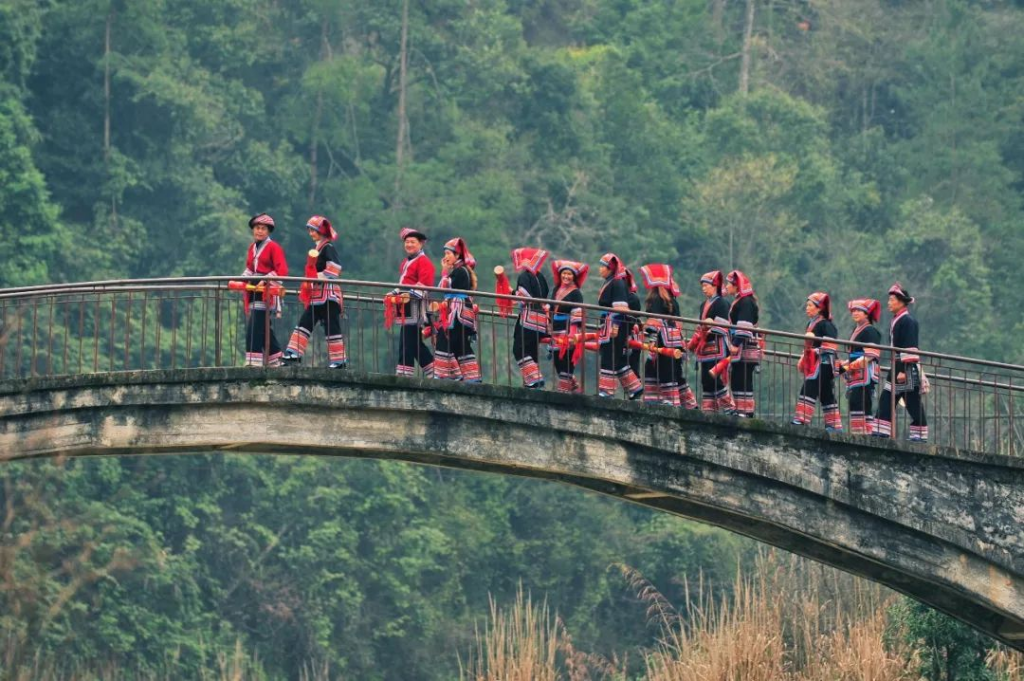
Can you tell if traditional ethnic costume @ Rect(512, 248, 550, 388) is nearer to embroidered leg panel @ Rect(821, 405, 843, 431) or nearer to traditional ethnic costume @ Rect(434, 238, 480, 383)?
traditional ethnic costume @ Rect(434, 238, 480, 383)

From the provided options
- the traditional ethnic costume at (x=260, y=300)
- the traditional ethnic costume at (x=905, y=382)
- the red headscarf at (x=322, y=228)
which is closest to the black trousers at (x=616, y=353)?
the traditional ethnic costume at (x=905, y=382)

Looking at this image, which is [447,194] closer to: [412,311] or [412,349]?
[412,349]

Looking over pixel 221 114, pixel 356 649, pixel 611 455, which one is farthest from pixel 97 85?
pixel 611 455

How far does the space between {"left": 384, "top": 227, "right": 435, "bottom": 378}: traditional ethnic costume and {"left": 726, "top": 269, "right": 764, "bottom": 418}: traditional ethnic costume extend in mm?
2539

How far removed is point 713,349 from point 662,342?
0.44 meters

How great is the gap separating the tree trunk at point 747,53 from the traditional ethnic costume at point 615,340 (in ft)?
105

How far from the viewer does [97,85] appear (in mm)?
46344

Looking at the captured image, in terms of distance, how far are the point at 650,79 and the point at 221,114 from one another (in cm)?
1055

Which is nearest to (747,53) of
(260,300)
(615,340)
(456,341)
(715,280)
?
(715,280)

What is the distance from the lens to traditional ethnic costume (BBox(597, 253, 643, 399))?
22.4 meters

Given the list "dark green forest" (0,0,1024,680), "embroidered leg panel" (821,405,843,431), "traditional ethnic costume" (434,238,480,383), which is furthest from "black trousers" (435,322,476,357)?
"dark green forest" (0,0,1024,680)

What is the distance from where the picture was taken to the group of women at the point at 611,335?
2222cm

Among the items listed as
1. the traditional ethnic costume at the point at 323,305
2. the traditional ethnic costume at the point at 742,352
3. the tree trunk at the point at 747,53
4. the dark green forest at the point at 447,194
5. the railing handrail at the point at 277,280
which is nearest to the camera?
the railing handrail at the point at 277,280

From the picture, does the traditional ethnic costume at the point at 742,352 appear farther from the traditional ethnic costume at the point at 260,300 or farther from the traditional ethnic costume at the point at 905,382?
the traditional ethnic costume at the point at 260,300
